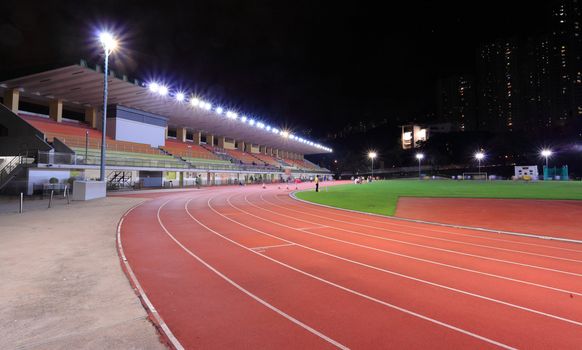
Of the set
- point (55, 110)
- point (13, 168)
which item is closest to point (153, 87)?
point (55, 110)

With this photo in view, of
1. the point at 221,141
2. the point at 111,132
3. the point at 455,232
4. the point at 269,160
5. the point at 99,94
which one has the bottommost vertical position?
Answer: the point at 455,232

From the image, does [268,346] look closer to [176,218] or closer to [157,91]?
[176,218]

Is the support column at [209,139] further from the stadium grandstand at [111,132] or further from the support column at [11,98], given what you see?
the support column at [11,98]

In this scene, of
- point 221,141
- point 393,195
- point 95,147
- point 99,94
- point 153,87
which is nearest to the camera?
point 393,195

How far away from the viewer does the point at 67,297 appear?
4.80m

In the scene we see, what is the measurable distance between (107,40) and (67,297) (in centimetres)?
1859

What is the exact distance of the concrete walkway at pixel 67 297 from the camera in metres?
3.59

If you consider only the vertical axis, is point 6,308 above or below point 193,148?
below

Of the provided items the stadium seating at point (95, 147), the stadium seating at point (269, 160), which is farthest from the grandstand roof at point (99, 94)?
the stadium seating at point (269, 160)

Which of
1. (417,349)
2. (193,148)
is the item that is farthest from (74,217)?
(193,148)

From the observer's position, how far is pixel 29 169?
24594 millimetres

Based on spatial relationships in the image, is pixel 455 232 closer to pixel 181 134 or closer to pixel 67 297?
pixel 67 297

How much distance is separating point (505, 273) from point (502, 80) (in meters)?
147

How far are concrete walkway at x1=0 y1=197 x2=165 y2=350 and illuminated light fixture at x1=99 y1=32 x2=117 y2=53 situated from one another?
13.7 metres
